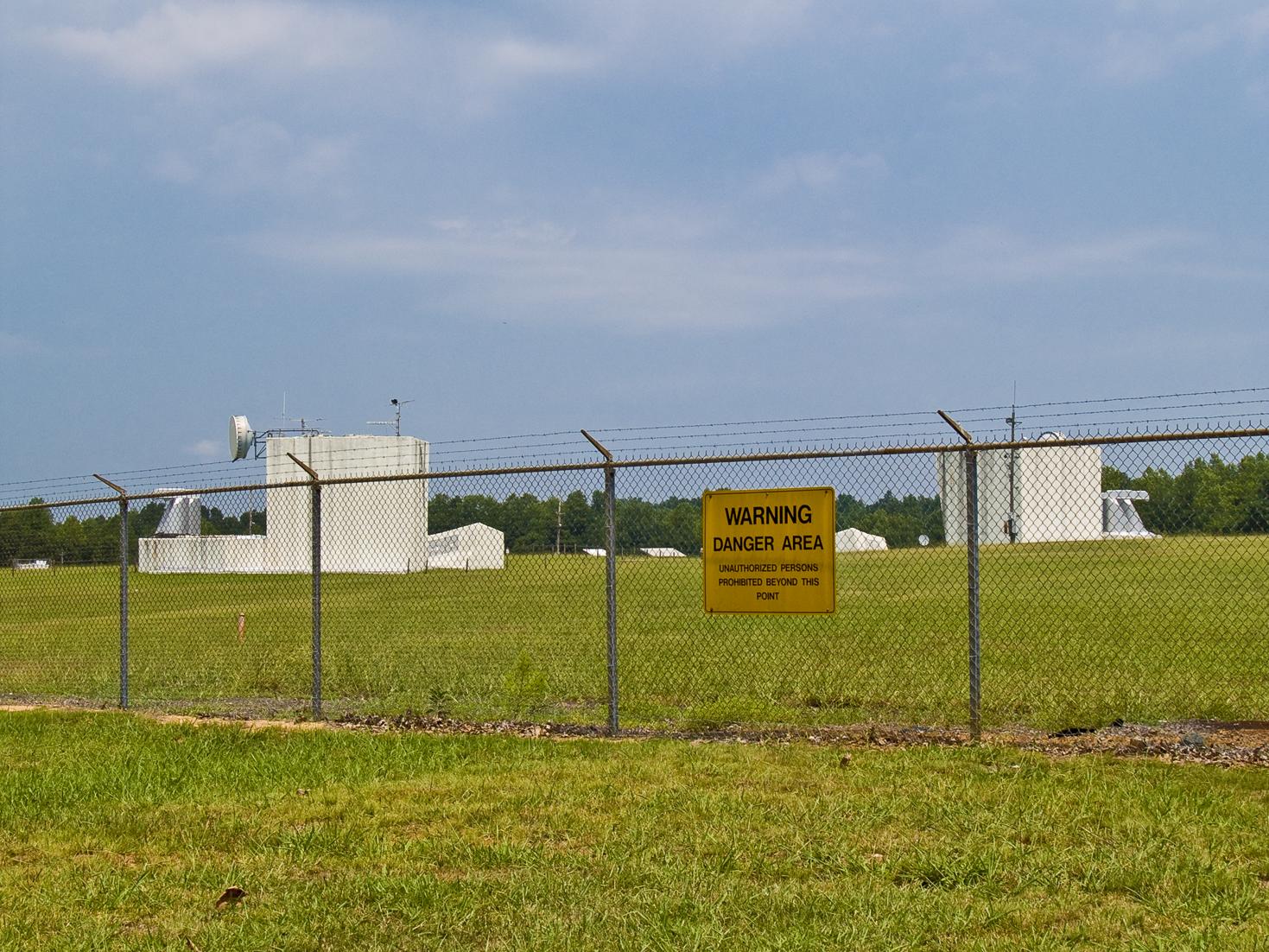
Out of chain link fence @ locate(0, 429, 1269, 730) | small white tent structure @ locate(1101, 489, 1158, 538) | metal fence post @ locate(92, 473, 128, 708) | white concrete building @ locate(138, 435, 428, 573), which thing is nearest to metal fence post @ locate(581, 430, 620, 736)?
chain link fence @ locate(0, 429, 1269, 730)

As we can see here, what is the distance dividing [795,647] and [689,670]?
2.46 meters

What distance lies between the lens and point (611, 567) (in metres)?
9.45

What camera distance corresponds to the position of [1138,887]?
17.0ft

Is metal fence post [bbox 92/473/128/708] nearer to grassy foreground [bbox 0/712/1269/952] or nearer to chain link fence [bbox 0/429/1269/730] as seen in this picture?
chain link fence [bbox 0/429/1269/730]

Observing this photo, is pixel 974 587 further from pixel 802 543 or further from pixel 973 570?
pixel 802 543

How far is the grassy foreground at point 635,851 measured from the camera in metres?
4.79

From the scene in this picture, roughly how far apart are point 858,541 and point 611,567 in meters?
3.27

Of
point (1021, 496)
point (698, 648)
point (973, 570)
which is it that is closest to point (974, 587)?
point (973, 570)

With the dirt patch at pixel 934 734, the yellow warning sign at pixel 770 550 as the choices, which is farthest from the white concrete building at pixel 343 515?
the yellow warning sign at pixel 770 550

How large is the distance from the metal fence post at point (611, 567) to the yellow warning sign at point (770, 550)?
2.22 feet

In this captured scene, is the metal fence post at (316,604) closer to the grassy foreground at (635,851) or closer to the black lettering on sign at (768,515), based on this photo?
the grassy foreground at (635,851)

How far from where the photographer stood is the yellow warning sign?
8992 millimetres

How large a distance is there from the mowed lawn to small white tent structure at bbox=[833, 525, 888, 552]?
0.50 ft

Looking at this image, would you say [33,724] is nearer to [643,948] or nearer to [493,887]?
[493,887]
